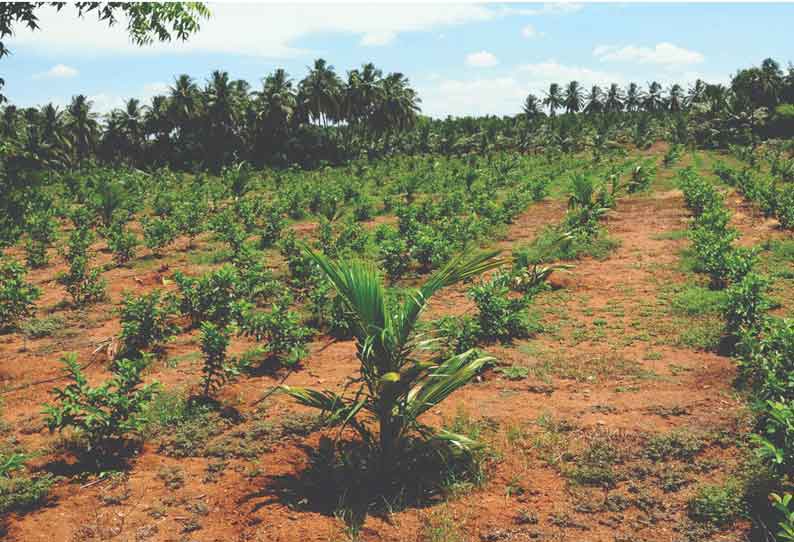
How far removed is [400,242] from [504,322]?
371 centimetres

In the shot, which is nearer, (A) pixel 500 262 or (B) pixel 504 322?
(A) pixel 500 262

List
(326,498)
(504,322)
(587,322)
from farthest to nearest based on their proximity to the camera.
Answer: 1. (587,322)
2. (504,322)
3. (326,498)

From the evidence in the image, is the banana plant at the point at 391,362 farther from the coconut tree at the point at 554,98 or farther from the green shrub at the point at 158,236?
the coconut tree at the point at 554,98

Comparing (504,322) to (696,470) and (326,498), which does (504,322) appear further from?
(326,498)

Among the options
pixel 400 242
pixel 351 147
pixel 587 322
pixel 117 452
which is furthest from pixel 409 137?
pixel 117 452

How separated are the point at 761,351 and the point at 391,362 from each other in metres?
3.18

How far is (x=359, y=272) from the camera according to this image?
11.8 ft

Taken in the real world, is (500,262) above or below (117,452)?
above

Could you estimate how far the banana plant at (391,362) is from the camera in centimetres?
360

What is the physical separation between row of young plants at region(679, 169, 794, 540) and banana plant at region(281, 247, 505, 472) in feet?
5.69

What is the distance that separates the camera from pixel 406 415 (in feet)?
12.9

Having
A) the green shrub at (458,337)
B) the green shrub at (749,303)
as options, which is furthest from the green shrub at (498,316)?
the green shrub at (749,303)

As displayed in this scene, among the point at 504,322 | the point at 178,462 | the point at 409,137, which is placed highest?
the point at 409,137

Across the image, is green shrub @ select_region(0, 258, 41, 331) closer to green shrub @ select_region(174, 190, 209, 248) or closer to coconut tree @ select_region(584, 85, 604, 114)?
green shrub @ select_region(174, 190, 209, 248)
